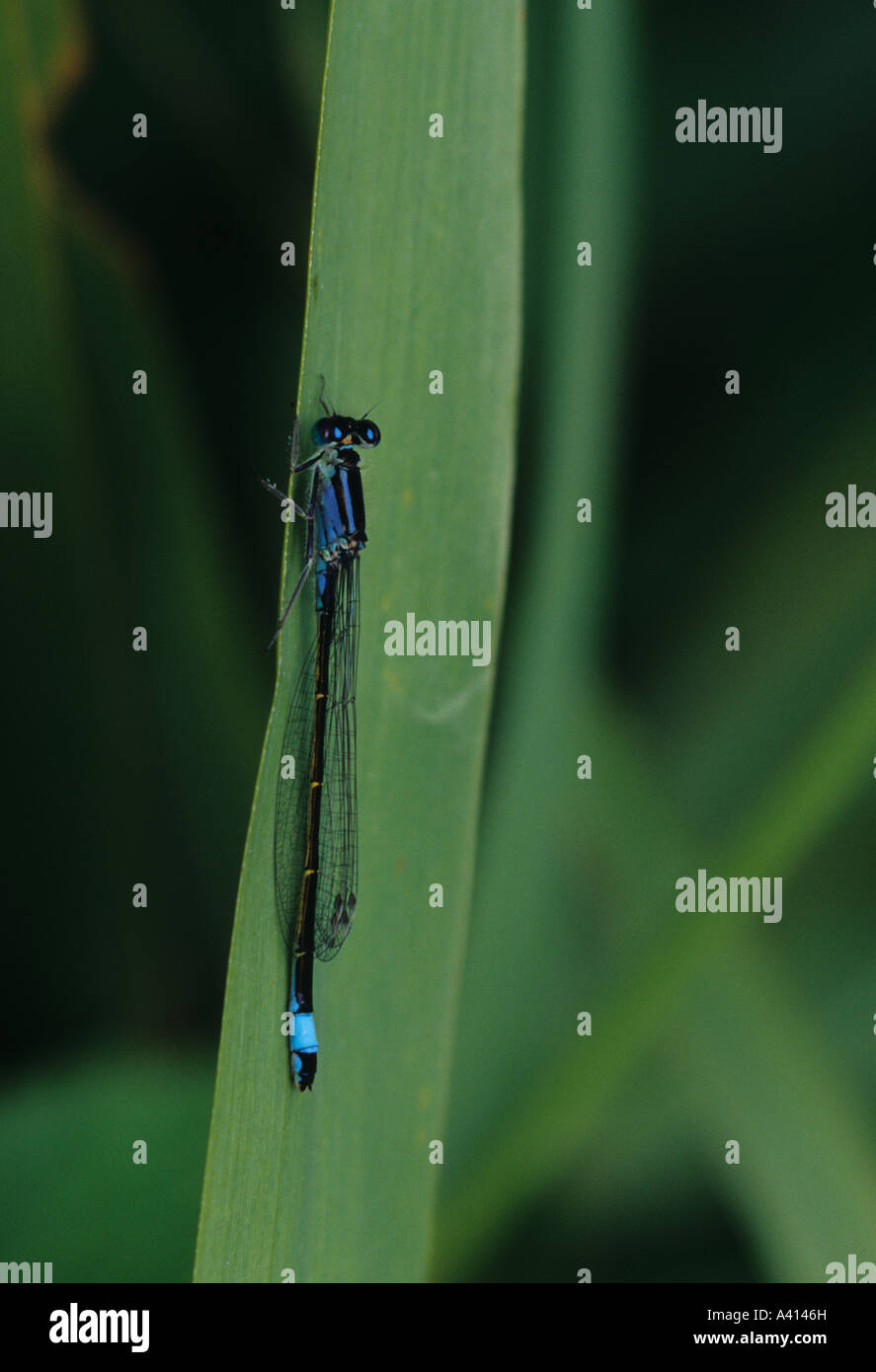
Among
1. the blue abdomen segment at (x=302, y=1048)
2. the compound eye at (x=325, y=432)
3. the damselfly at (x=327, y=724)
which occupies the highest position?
the compound eye at (x=325, y=432)

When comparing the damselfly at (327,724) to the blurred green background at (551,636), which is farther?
the blurred green background at (551,636)

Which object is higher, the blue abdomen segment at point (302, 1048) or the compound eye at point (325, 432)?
the compound eye at point (325, 432)

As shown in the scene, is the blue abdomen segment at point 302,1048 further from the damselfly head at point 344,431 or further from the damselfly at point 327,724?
the damselfly head at point 344,431

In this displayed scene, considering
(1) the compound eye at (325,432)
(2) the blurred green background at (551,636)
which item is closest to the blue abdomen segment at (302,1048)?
(1) the compound eye at (325,432)

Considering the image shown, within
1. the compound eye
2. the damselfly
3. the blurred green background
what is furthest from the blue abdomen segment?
the blurred green background

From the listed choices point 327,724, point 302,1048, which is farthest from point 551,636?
point 302,1048

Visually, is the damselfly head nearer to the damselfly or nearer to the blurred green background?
the damselfly

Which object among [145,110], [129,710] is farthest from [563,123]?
[129,710]
